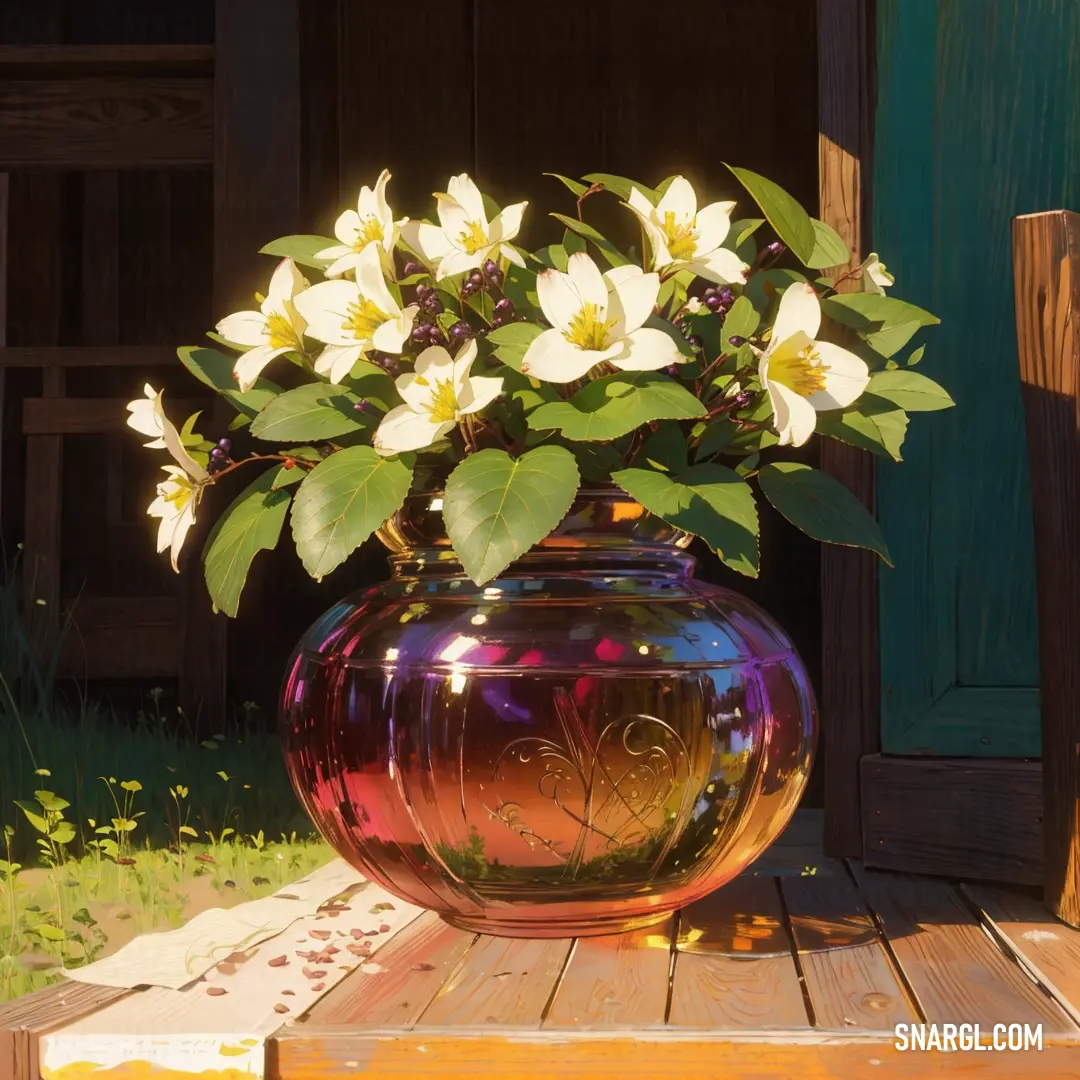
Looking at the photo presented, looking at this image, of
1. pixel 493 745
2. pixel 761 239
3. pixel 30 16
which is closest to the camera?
pixel 493 745

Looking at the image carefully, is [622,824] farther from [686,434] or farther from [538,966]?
[686,434]

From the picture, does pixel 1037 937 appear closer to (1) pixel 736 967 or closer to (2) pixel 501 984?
(1) pixel 736 967

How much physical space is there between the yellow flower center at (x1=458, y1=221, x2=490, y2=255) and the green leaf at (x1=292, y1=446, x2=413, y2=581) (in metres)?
0.22

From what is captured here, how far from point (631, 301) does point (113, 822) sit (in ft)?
5.43

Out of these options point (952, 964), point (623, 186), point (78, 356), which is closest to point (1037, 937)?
point (952, 964)

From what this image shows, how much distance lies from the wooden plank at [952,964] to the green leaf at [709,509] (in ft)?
1.43

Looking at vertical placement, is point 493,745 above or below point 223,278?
below

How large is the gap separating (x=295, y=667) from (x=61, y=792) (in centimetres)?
158

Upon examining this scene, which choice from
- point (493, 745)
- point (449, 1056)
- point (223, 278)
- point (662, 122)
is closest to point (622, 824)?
point (493, 745)

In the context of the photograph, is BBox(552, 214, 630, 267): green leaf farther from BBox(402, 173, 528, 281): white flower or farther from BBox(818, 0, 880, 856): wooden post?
BBox(818, 0, 880, 856): wooden post

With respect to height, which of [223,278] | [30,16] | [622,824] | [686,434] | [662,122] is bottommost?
[622,824]

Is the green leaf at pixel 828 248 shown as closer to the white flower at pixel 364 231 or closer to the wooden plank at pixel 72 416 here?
the white flower at pixel 364 231

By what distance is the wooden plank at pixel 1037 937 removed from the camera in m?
1.36

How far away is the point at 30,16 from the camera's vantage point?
14.4 feet
